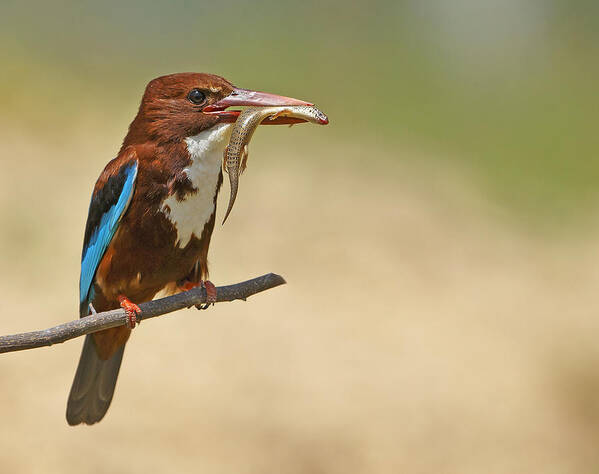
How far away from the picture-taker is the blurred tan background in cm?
513

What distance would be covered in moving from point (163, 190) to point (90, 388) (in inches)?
39.6

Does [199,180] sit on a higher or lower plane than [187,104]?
lower

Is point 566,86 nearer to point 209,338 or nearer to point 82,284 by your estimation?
point 209,338

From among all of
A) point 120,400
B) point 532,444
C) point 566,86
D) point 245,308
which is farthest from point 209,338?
point 566,86

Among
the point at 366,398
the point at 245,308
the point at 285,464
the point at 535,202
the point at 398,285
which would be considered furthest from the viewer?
the point at 535,202

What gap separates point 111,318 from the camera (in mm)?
2578

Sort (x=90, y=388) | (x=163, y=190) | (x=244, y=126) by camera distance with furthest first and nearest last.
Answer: (x=90, y=388), (x=163, y=190), (x=244, y=126)

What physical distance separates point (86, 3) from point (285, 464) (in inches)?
242

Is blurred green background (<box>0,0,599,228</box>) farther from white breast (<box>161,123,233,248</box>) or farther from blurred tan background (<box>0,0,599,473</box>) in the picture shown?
white breast (<box>161,123,233,248</box>)

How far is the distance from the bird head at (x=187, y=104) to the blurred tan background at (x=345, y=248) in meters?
2.43

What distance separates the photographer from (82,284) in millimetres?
3373

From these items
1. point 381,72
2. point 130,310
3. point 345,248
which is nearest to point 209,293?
point 130,310

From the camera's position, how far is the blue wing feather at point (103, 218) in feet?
A: 9.89

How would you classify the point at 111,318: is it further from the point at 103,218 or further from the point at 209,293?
the point at 103,218
